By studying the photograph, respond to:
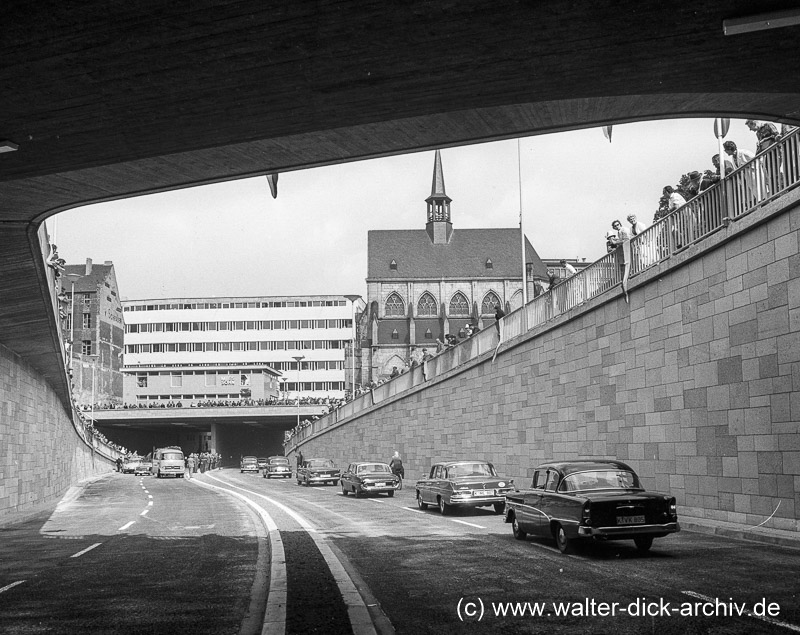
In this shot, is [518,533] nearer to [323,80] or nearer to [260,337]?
[323,80]

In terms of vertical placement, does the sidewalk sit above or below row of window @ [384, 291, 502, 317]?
below

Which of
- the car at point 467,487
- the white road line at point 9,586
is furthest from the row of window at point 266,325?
the white road line at point 9,586

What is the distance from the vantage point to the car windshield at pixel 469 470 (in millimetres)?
23359

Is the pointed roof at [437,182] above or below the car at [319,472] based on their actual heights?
above

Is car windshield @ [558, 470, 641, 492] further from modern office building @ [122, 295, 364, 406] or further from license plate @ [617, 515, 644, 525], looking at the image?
modern office building @ [122, 295, 364, 406]

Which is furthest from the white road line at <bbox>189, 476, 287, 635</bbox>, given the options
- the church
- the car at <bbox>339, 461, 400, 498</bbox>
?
the church

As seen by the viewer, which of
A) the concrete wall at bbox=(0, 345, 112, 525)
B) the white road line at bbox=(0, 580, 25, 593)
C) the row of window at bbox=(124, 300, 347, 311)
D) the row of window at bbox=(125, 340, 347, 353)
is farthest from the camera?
the row of window at bbox=(124, 300, 347, 311)

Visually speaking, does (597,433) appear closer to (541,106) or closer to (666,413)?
(666,413)

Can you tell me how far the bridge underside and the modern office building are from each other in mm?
100076

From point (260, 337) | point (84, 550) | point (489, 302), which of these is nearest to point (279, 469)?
point (84, 550)

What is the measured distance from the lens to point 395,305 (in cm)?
11656

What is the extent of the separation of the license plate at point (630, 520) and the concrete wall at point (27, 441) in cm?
1701

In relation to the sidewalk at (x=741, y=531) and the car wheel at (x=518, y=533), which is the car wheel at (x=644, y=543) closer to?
the sidewalk at (x=741, y=531)

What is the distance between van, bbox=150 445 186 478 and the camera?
203ft
